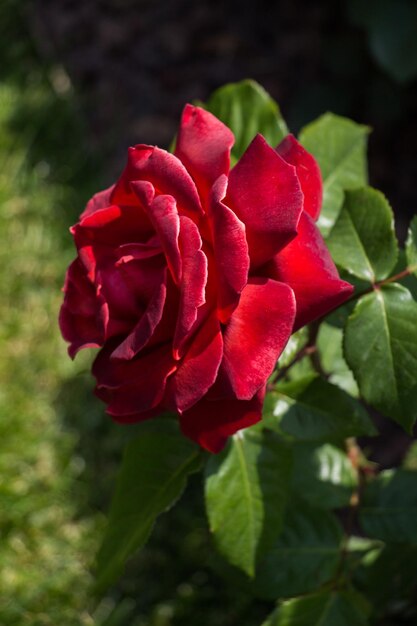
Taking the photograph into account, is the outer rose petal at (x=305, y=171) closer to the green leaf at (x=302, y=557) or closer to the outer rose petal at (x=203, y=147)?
the outer rose petal at (x=203, y=147)

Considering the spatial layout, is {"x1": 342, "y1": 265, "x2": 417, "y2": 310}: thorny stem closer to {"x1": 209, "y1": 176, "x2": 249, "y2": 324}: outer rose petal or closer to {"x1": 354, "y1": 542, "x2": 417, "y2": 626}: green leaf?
{"x1": 209, "y1": 176, "x2": 249, "y2": 324}: outer rose petal

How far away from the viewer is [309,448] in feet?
4.12

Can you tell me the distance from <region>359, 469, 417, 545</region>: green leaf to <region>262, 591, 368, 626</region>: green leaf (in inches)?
3.9

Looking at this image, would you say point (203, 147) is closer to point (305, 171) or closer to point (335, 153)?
point (305, 171)

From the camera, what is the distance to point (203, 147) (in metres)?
0.83

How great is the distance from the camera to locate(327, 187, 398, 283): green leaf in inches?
36.7

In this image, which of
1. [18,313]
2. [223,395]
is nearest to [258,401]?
[223,395]

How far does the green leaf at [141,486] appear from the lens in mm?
1025

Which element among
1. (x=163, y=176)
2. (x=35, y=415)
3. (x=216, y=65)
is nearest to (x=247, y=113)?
(x=163, y=176)

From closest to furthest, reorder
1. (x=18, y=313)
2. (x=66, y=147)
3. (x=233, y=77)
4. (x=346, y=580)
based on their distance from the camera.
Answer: (x=346, y=580) < (x=18, y=313) < (x=66, y=147) < (x=233, y=77)

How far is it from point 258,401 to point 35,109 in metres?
1.90

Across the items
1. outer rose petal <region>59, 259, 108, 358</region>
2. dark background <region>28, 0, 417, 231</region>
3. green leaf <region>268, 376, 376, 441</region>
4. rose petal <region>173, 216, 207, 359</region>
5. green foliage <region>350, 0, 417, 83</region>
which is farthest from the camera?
dark background <region>28, 0, 417, 231</region>

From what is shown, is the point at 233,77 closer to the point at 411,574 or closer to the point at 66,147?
the point at 66,147

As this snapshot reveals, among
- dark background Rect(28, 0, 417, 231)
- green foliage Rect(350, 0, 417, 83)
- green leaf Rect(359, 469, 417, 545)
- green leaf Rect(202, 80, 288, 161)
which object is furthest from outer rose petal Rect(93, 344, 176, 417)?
dark background Rect(28, 0, 417, 231)
